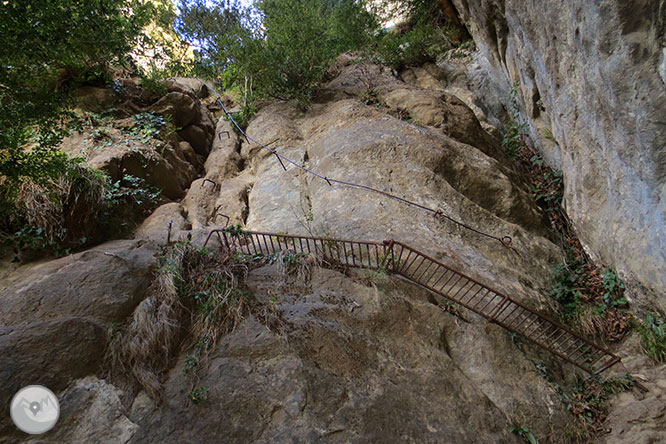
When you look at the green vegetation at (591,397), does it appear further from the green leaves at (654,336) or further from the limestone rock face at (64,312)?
the limestone rock face at (64,312)

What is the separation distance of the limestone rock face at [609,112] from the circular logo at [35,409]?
7.02 metres

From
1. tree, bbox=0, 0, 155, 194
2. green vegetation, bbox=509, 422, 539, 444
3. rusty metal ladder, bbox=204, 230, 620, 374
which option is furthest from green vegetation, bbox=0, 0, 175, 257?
green vegetation, bbox=509, 422, 539, 444

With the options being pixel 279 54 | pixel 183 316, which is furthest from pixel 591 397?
pixel 279 54

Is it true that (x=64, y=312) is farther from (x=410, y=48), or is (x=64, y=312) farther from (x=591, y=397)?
(x=410, y=48)

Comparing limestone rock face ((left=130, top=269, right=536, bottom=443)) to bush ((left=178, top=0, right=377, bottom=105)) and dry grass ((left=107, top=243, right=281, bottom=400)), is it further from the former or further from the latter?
bush ((left=178, top=0, right=377, bottom=105))

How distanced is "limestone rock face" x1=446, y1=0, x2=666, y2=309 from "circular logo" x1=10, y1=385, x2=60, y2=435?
7021mm

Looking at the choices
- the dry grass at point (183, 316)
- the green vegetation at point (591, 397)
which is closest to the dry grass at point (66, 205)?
the dry grass at point (183, 316)

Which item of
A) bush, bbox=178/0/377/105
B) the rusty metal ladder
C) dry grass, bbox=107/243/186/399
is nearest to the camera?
dry grass, bbox=107/243/186/399

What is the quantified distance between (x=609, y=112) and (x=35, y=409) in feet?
24.8

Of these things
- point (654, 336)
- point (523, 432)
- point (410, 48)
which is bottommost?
point (654, 336)

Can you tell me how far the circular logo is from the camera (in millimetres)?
2717

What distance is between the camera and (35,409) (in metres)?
2.80

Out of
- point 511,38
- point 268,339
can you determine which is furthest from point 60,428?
point 511,38

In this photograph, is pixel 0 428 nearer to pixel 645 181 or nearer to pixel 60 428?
pixel 60 428
